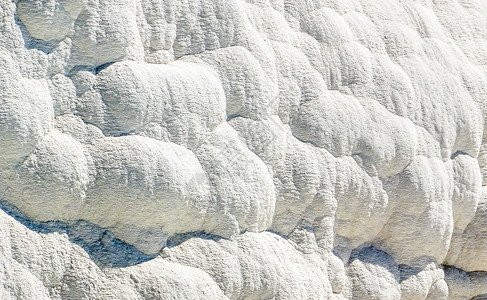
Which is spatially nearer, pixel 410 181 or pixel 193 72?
pixel 193 72

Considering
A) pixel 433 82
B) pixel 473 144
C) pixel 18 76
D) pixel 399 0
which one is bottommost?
pixel 473 144

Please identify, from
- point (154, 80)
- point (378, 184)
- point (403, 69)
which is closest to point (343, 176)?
point (378, 184)

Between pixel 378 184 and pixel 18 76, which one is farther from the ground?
pixel 18 76

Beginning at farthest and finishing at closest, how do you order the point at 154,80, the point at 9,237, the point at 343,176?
the point at 343,176
the point at 154,80
the point at 9,237

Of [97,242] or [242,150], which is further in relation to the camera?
[242,150]

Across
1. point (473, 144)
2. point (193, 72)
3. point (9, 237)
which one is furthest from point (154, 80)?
point (473, 144)

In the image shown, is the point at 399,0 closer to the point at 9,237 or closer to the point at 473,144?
the point at 473,144

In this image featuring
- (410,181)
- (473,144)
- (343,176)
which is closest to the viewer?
(343,176)
